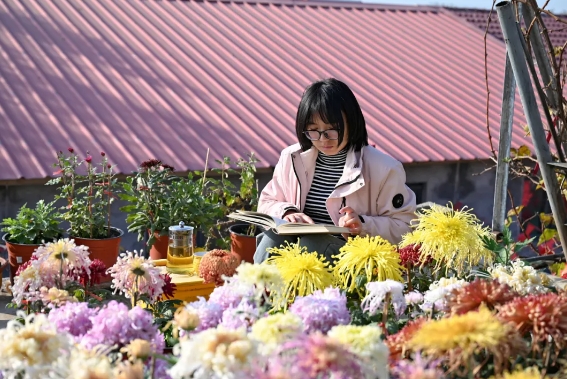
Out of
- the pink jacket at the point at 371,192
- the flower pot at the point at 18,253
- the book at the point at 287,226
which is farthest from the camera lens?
the flower pot at the point at 18,253

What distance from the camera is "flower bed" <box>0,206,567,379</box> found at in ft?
3.84

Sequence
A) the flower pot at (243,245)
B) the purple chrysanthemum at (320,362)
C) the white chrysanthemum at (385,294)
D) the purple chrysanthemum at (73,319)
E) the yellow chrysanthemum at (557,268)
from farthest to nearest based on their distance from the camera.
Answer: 1. the flower pot at (243,245)
2. the yellow chrysanthemum at (557,268)
3. the white chrysanthemum at (385,294)
4. the purple chrysanthemum at (73,319)
5. the purple chrysanthemum at (320,362)

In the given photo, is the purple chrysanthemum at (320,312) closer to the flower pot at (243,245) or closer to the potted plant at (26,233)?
the flower pot at (243,245)

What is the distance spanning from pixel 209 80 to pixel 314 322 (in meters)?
5.95

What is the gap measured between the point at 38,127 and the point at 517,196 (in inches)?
182

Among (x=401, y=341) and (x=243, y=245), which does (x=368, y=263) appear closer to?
(x=401, y=341)

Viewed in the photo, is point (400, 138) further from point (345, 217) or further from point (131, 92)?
point (345, 217)

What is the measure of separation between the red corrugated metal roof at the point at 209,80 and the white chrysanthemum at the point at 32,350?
13.3 ft

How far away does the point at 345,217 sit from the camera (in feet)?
9.68

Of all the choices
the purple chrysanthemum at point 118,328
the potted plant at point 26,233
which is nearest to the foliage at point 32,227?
the potted plant at point 26,233

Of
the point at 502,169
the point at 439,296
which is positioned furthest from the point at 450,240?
the point at 502,169

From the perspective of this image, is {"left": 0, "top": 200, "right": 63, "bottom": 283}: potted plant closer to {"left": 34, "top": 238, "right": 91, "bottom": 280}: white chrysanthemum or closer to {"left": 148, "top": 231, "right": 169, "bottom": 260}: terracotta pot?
{"left": 148, "top": 231, "right": 169, "bottom": 260}: terracotta pot

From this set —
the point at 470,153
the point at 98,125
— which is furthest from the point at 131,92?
the point at 470,153

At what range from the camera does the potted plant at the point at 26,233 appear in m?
4.18
